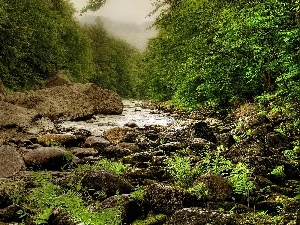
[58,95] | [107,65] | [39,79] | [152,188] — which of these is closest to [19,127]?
[58,95]

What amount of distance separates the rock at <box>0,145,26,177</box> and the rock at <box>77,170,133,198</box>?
7.73 ft

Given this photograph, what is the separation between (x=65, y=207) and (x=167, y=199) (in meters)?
1.29

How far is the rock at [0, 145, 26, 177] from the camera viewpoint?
736cm

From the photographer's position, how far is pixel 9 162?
778 centimetres

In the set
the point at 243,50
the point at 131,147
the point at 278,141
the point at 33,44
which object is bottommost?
the point at 131,147

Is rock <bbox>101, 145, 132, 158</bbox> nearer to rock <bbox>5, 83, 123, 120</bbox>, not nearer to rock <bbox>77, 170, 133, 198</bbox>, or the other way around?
rock <bbox>77, 170, 133, 198</bbox>

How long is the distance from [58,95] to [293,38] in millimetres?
14610

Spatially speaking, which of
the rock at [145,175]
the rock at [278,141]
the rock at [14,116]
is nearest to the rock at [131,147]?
the rock at [145,175]

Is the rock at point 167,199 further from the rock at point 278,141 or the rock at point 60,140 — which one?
the rock at point 60,140

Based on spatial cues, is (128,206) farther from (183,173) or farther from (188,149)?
(188,149)

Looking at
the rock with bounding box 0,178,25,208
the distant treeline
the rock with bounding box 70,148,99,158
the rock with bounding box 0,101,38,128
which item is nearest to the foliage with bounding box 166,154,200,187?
the rock with bounding box 0,178,25,208

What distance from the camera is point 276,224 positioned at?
380 cm

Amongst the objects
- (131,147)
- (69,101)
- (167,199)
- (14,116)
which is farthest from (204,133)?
(69,101)

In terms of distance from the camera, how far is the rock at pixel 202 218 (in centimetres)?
373
